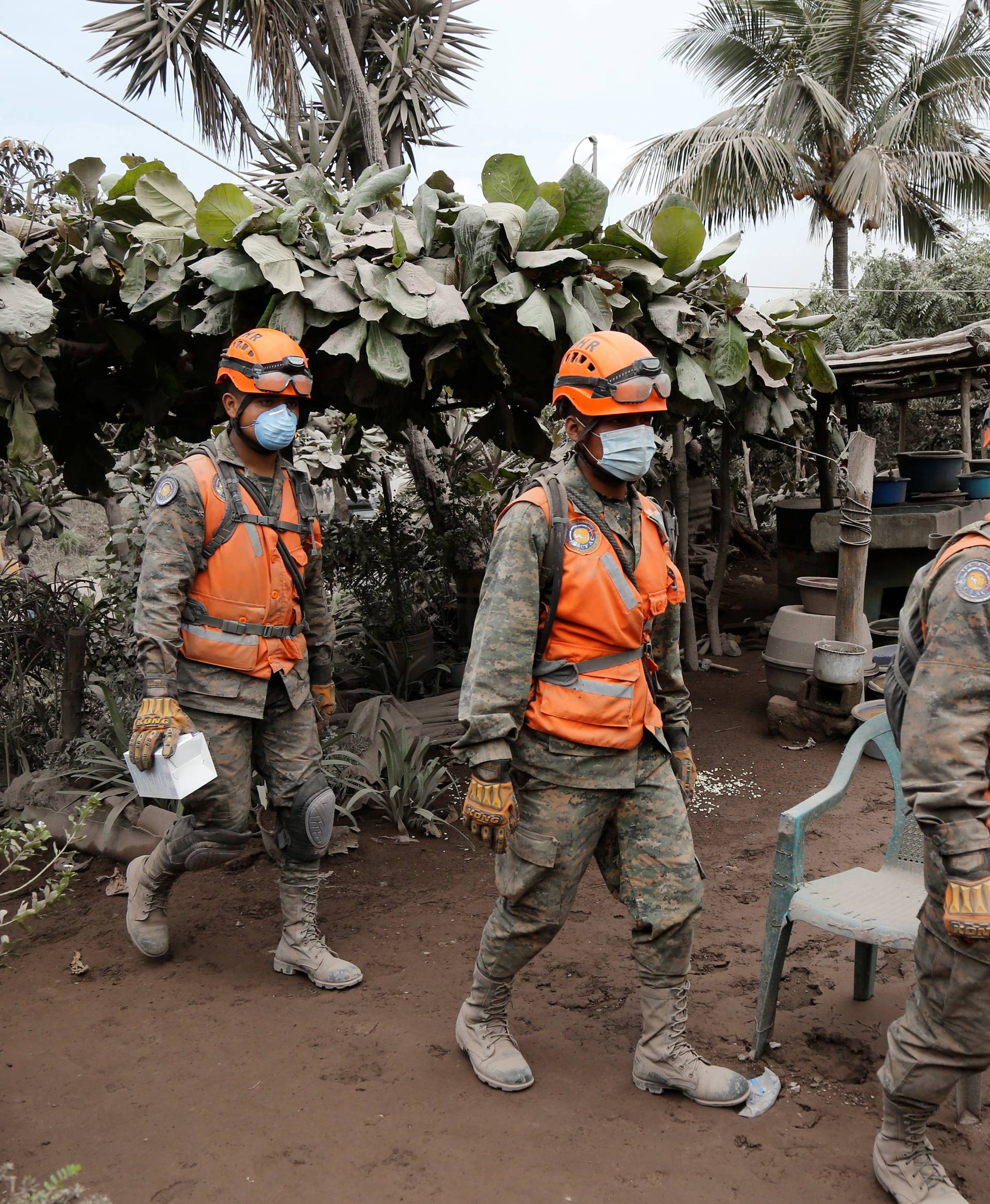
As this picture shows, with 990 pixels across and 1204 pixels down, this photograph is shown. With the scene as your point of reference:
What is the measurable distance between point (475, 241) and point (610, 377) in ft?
5.62

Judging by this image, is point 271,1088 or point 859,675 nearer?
point 271,1088

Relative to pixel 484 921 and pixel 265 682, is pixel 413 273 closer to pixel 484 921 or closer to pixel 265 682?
pixel 265 682

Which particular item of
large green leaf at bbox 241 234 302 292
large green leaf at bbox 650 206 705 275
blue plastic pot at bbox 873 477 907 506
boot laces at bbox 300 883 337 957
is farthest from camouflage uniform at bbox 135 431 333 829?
blue plastic pot at bbox 873 477 907 506

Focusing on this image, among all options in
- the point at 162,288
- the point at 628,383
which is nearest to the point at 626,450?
the point at 628,383

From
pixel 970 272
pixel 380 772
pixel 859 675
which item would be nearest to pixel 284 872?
pixel 380 772

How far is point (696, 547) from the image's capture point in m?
11.5

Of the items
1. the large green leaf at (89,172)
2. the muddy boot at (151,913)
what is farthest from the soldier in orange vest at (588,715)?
the large green leaf at (89,172)

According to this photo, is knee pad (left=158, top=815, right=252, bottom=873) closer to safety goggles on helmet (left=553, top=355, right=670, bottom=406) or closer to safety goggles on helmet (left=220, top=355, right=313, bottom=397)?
safety goggles on helmet (left=220, top=355, right=313, bottom=397)

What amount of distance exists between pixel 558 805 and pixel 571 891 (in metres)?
0.27

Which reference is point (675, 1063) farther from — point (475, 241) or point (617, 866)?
point (475, 241)

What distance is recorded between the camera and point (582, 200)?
4.17 metres

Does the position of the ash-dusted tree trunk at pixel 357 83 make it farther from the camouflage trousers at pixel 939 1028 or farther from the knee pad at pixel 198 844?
the camouflage trousers at pixel 939 1028

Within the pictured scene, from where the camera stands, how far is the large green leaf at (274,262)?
3.82 m

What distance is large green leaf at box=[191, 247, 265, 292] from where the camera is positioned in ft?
12.6
